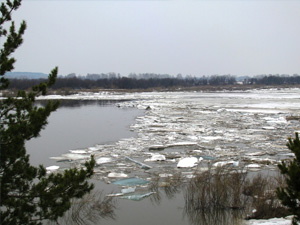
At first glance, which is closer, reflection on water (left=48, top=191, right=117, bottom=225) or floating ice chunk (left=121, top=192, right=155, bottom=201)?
reflection on water (left=48, top=191, right=117, bottom=225)

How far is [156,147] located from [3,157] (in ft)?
→ 30.4

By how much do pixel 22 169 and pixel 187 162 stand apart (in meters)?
6.84

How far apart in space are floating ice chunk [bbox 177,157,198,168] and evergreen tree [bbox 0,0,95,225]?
239 inches

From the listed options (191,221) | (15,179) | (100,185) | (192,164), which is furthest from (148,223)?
(192,164)

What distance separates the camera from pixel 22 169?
13.9 ft

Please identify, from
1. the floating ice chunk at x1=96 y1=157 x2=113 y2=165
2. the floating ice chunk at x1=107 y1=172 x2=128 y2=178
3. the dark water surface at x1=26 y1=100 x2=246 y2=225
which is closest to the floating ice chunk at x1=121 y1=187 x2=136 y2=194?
the dark water surface at x1=26 y1=100 x2=246 y2=225

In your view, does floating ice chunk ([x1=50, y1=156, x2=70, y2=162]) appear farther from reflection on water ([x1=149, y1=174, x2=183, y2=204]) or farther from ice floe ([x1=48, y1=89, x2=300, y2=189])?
reflection on water ([x1=149, y1=174, x2=183, y2=204])

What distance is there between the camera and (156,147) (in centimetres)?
1304

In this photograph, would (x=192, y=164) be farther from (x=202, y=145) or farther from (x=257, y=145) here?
(x=257, y=145)

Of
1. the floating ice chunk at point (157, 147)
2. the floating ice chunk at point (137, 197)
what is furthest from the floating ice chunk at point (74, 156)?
the floating ice chunk at point (137, 197)

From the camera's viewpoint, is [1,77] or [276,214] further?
[276,214]

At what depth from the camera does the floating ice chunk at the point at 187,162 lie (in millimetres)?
10156

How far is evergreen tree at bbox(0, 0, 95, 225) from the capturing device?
4078 millimetres

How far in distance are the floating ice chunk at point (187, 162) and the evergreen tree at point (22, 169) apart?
6.07 metres
